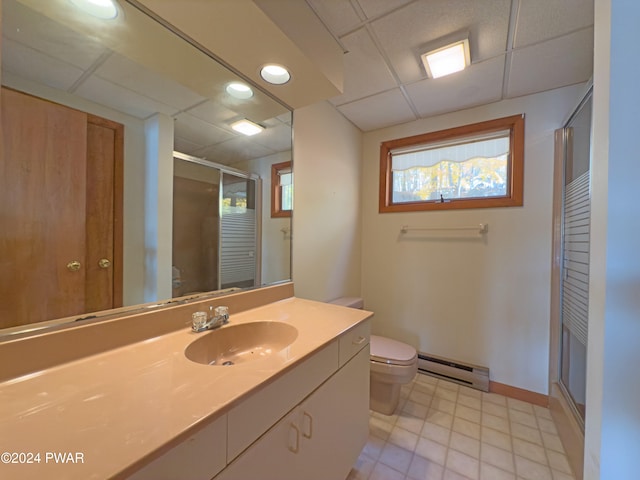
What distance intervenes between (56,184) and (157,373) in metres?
0.68

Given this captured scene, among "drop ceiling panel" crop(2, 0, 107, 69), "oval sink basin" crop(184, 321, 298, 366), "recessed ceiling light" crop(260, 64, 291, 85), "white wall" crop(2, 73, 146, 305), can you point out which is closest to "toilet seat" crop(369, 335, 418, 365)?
"oval sink basin" crop(184, 321, 298, 366)

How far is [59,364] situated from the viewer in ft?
2.34

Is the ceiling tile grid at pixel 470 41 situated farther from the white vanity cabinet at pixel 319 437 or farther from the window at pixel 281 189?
the white vanity cabinet at pixel 319 437

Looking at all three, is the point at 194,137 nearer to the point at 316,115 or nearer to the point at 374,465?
the point at 316,115

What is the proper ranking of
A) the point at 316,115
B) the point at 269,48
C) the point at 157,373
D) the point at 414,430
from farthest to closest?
the point at 316,115 → the point at 414,430 → the point at 269,48 → the point at 157,373

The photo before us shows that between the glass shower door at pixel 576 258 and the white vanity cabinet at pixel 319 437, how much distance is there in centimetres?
124

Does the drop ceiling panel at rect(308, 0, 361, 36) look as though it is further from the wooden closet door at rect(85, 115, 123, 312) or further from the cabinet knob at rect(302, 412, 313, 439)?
the cabinet knob at rect(302, 412, 313, 439)

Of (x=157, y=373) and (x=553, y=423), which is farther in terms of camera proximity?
(x=553, y=423)

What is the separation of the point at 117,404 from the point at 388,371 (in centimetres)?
144

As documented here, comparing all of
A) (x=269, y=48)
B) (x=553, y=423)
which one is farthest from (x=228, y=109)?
(x=553, y=423)

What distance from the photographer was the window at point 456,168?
1.90 m

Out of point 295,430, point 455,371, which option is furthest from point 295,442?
point 455,371

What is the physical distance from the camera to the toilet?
1.57 meters

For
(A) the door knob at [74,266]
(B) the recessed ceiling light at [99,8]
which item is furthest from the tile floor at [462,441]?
(B) the recessed ceiling light at [99,8]
